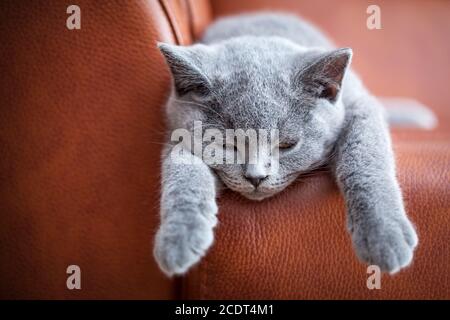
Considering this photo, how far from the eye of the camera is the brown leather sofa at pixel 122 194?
80cm

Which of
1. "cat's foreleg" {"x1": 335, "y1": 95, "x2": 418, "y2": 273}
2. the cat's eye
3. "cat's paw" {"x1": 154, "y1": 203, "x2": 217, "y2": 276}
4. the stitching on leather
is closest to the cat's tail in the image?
"cat's foreleg" {"x1": 335, "y1": 95, "x2": 418, "y2": 273}

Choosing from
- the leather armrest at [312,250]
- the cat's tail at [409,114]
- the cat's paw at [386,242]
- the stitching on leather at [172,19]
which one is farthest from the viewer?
the cat's tail at [409,114]

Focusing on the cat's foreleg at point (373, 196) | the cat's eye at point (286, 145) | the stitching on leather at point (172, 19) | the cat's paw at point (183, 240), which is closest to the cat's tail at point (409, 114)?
the cat's foreleg at point (373, 196)

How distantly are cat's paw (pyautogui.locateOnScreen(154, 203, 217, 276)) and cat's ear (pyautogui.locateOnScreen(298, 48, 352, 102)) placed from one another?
0.36m

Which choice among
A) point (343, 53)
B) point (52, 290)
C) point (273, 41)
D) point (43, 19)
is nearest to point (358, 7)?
point (273, 41)

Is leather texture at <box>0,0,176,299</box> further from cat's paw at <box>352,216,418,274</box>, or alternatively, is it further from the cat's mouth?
cat's paw at <box>352,216,418,274</box>

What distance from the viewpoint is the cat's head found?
A: 827mm

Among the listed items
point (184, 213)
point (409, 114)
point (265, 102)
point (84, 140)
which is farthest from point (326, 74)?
point (409, 114)

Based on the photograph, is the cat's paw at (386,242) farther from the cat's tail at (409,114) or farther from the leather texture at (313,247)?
the cat's tail at (409,114)

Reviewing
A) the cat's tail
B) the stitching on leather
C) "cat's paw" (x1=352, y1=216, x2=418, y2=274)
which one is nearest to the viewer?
"cat's paw" (x1=352, y1=216, x2=418, y2=274)

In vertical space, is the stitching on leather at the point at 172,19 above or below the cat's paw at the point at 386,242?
above

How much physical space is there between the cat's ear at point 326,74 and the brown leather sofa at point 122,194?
7.5 inches

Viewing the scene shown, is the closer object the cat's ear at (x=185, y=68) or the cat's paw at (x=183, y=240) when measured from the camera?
the cat's paw at (x=183, y=240)
